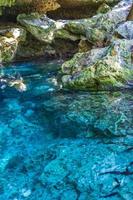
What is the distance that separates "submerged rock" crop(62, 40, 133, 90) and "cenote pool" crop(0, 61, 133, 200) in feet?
0.99

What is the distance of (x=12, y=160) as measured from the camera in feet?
20.0

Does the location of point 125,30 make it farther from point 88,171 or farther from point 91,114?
point 88,171

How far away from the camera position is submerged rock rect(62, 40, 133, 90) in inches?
343

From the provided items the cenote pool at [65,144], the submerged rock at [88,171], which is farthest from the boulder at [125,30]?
the submerged rock at [88,171]

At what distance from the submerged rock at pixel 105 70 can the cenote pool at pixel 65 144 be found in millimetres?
301

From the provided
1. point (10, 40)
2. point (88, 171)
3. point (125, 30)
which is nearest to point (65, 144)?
point (88, 171)

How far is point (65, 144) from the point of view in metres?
6.53

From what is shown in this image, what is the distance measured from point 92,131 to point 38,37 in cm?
565

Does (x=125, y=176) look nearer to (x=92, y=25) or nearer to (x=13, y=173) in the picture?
(x=13, y=173)

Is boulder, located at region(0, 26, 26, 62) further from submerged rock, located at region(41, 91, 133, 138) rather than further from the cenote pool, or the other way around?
submerged rock, located at region(41, 91, 133, 138)

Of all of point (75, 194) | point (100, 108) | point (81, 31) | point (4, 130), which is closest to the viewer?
point (75, 194)

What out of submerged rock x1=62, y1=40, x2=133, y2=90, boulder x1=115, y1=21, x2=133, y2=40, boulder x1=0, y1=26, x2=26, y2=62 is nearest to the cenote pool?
submerged rock x1=62, y1=40, x2=133, y2=90

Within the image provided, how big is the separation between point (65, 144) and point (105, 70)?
280cm

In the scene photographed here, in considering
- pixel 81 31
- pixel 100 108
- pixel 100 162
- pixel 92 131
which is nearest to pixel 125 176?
pixel 100 162
